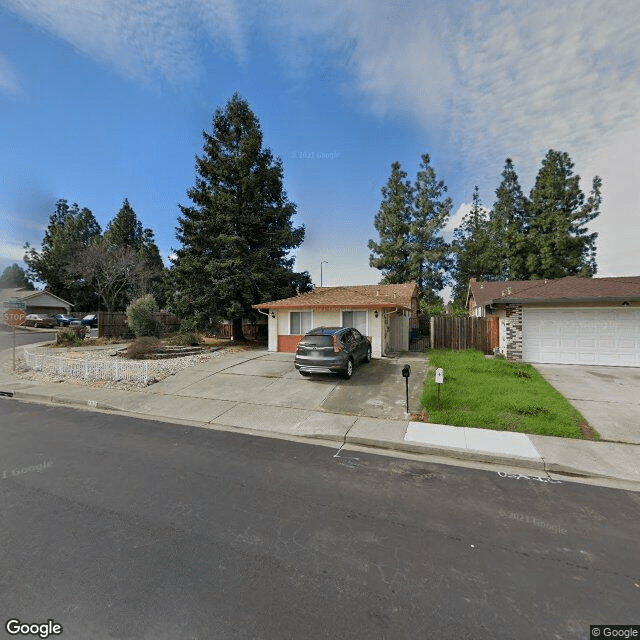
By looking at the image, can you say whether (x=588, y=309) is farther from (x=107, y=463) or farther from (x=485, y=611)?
(x=107, y=463)

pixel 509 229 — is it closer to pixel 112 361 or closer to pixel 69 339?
pixel 112 361

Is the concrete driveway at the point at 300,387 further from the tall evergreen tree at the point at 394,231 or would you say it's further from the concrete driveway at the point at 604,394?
the tall evergreen tree at the point at 394,231

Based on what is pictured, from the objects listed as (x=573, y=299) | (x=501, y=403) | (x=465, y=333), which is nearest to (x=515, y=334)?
(x=573, y=299)

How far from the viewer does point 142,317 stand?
19.1 m

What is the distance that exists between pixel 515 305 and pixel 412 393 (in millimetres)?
7662

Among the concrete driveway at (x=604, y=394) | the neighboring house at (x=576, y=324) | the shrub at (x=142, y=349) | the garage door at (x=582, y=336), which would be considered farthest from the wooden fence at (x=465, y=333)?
the shrub at (x=142, y=349)

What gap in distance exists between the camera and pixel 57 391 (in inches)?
407

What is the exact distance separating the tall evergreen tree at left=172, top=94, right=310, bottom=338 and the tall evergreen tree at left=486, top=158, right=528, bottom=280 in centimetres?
2176

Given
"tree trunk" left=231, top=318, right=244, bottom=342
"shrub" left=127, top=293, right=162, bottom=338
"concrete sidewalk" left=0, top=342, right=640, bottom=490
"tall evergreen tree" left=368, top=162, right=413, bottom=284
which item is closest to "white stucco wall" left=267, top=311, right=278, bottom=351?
"concrete sidewalk" left=0, top=342, right=640, bottom=490

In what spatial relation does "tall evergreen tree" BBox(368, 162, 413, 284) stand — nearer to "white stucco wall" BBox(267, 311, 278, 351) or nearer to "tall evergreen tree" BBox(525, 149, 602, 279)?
"tall evergreen tree" BBox(525, 149, 602, 279)

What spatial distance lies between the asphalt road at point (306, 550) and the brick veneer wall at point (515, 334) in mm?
10333

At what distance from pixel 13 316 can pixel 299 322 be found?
1173 centimetres

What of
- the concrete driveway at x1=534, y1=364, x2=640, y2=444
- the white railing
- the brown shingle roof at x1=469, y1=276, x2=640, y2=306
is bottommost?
the concrete driveway at x1=534, y1=364, x2=640, y2=444

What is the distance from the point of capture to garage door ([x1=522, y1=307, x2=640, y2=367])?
13.1m
